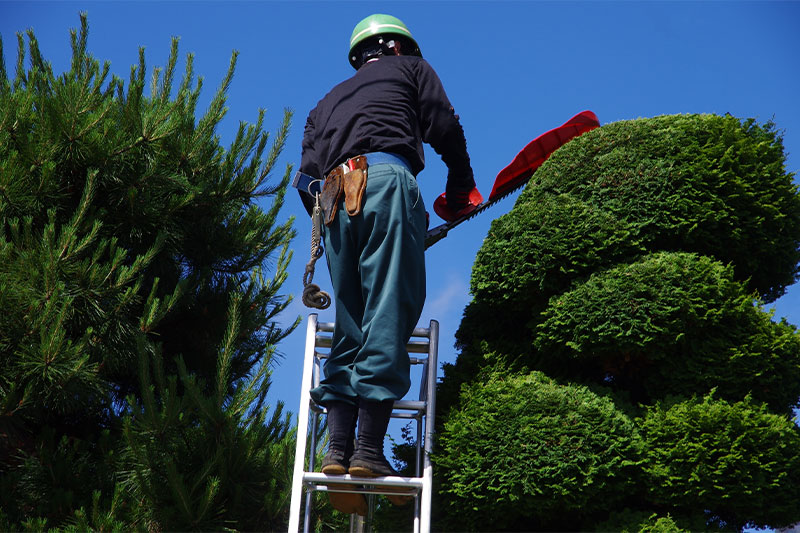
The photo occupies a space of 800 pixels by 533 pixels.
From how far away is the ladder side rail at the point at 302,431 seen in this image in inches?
135

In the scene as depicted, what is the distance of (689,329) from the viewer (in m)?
3.59

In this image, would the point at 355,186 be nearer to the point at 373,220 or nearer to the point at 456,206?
the point at 373,220

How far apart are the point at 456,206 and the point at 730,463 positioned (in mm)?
1905

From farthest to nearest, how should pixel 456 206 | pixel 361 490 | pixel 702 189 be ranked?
1. pixel 456 206
2. pixel 702 189
3. pixel 361 490

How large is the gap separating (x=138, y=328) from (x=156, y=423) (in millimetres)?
677

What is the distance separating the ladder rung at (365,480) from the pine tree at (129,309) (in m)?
1.26

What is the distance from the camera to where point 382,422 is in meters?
3.41

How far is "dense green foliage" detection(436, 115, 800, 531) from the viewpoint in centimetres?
340

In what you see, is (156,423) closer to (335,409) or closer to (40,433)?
(40,433)

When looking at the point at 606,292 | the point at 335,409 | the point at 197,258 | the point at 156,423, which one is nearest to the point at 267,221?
the point at 197,258

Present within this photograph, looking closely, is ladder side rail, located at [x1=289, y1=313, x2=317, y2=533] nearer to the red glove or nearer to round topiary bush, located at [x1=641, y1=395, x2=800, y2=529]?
the red glove

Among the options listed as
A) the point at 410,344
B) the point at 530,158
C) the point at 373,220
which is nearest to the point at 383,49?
the point at 530,158

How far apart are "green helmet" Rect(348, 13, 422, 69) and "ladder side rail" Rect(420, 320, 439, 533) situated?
1.55 metres

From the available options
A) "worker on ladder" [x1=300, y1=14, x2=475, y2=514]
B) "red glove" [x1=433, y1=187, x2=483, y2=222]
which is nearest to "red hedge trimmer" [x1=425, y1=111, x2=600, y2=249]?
"red glove" [x1=433, y1=187, x2=483, y2=222]
